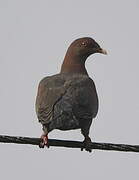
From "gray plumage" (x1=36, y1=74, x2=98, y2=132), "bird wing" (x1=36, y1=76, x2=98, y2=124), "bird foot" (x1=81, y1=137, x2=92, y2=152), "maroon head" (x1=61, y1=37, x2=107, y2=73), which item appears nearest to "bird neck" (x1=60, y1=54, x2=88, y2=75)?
"maroon head" (x1=61, y1=37, x2=107, y2=73)

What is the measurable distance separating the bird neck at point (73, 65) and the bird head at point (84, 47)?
0.30 ft

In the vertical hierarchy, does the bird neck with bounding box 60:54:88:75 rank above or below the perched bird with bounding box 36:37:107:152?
above

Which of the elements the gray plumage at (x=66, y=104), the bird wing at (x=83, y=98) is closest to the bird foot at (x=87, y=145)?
the gray plumage at (x=66, y=104)

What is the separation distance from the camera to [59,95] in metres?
8.32

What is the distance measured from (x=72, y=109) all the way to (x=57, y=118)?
215 millimetres

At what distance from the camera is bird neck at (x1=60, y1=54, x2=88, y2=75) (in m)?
9.98

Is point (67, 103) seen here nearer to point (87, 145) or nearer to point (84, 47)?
point (87, 145)

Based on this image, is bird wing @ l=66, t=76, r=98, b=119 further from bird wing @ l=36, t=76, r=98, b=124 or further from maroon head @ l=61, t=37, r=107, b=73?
maroon head @ l=61, t=37, r=107, b=73

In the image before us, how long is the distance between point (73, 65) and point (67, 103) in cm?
206

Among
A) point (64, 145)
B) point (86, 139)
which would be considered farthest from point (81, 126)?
point (64, 145)

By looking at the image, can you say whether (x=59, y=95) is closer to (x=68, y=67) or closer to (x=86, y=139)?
(x=86, y=139)

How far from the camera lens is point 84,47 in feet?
33.8

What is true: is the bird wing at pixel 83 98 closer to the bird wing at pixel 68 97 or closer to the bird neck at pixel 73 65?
the bird wing at pixel 68 97

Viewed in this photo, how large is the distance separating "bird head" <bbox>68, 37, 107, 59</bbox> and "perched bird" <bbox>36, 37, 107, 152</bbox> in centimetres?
88
